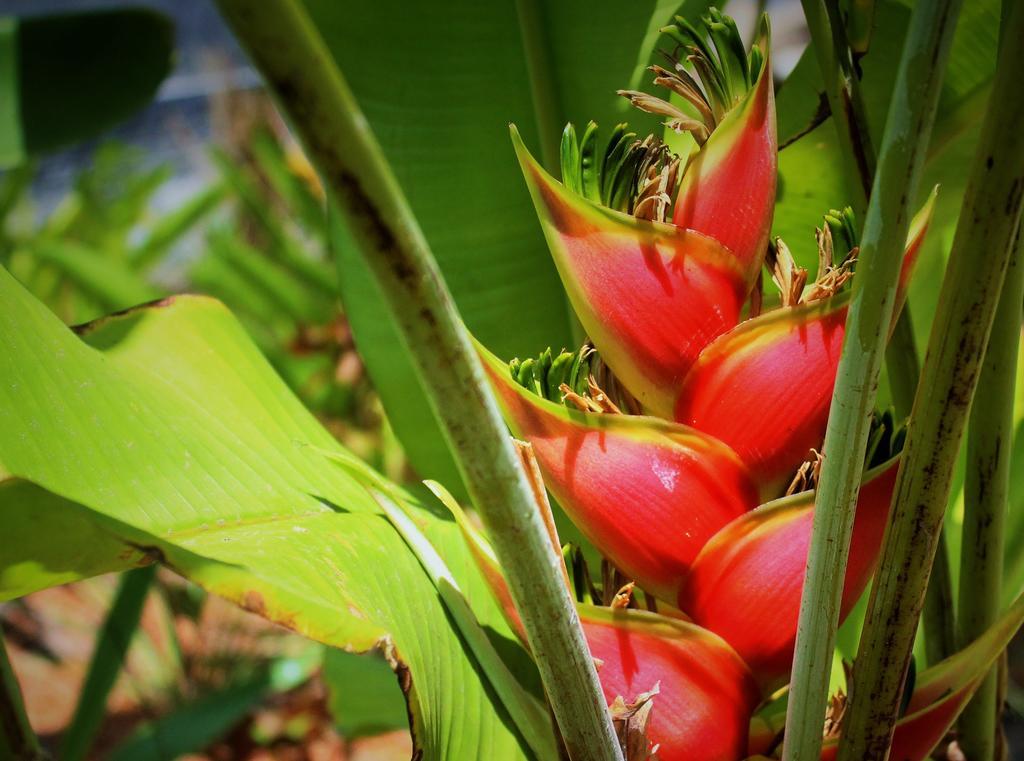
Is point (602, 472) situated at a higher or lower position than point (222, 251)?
higher

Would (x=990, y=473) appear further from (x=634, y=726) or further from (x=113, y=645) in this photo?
(x=113, y=645)

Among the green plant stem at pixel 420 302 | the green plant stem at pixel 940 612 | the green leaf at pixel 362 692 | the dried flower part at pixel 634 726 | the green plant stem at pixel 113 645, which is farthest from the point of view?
the green plant stem at pixel 113 645

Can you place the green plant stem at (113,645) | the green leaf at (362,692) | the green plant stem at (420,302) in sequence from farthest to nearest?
the green plant stem at (113,645), the green leaf at (362,692), the green plant stem at (420,302)

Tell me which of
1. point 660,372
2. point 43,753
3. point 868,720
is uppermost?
point 660,372

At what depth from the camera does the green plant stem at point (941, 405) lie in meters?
0.26

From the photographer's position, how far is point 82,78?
1.03 meters

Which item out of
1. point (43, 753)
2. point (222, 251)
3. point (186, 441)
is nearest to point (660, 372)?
point (186, 441)

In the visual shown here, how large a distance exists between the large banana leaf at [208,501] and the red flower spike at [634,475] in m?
0.09

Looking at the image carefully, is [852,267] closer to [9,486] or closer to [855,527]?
[855,527]

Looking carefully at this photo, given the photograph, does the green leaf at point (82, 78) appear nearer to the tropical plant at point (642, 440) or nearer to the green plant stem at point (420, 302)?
the tropical plant at point (642, 440)

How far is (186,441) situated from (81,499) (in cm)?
8

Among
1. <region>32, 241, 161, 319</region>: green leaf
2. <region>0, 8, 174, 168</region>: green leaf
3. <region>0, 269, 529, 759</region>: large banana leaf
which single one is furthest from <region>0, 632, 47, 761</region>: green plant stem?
<region>0, 8, 174, 168</region>: green leaf

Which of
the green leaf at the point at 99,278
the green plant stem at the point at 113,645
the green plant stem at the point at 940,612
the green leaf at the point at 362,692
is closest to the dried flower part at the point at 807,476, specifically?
the green plant stem at the point at 940,612

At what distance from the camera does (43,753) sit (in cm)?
49
